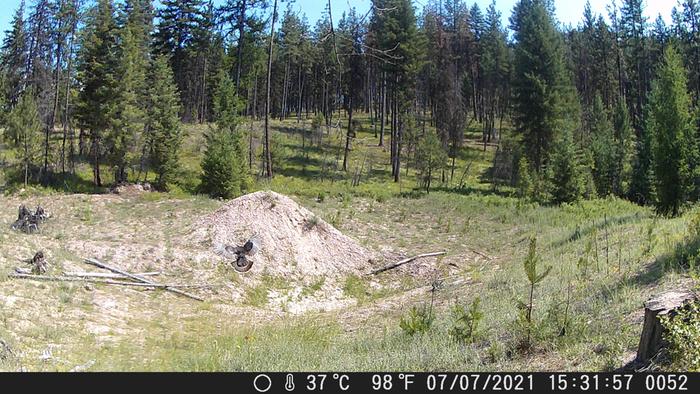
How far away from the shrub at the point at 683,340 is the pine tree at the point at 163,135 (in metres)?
27.5

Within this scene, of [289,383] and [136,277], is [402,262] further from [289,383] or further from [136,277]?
[289,383]

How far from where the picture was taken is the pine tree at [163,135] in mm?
28859

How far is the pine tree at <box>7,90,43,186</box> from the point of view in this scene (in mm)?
25375

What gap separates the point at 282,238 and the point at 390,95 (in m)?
25.7

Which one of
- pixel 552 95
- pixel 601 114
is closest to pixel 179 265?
pixel 552 95

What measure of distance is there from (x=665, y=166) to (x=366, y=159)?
2603 cm

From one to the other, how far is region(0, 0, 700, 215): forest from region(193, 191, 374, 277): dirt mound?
5619mm

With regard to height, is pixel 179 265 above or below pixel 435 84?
below

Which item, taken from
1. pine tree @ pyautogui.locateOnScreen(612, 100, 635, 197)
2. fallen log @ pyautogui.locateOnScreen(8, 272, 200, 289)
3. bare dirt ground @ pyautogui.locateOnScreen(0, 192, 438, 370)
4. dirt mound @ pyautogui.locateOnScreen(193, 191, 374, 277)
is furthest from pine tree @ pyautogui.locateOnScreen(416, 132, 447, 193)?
fallen log @ pyautogui.locateOnScreen(8, 272, 200, 289)

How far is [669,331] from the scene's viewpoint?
5.13 m

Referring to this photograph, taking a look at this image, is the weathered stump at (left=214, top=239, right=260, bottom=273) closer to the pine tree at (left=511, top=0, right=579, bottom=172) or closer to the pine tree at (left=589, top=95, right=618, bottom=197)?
the pine tree at (left=511, top=0, right=579, bottom=172)

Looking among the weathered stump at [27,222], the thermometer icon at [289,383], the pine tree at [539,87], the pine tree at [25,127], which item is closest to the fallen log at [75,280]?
the weathered stump at [27,222]

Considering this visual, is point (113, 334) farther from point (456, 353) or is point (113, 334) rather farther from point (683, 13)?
point (683, 13)

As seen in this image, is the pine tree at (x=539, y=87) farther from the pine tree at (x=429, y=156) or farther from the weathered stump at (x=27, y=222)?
the weathered stump at (x=27, y=222)
